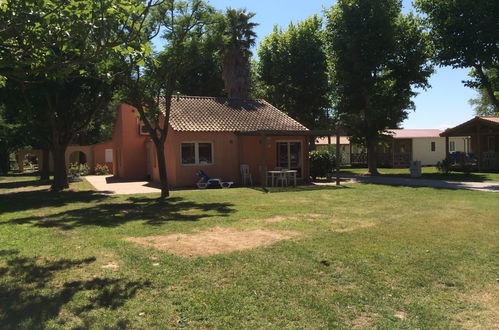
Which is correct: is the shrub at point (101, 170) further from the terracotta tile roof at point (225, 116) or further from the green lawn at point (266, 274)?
the green lawn at point (266, 274)

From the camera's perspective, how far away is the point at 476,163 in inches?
1103

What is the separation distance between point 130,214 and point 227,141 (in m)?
9.89

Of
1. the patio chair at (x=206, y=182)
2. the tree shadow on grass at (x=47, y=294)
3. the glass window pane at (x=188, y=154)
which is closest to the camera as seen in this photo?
the tree shadow on grass at (x=47, y=294)

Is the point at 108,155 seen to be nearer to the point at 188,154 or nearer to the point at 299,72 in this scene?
the point at 299,72

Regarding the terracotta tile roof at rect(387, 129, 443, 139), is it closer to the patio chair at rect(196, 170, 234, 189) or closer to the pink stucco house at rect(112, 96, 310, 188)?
the pink stucco house at rect(112, 96, 310, 188)

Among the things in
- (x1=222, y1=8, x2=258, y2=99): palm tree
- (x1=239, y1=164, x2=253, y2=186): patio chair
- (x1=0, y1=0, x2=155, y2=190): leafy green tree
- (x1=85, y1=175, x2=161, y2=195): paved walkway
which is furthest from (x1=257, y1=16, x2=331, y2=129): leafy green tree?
(x1=0, y1=0, x2=155, y2=190): leafy green tree

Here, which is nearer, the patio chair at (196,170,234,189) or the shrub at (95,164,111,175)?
the patio chair at (196,170,234,189)

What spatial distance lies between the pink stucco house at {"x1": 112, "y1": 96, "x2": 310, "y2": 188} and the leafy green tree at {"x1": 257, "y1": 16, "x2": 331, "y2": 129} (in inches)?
350

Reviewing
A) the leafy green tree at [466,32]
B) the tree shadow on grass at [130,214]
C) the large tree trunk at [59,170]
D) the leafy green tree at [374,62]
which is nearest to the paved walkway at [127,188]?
the large tree trunk at [59,170]

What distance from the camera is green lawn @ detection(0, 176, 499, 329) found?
404 cm

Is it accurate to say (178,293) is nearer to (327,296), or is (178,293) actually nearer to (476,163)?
(327,296)

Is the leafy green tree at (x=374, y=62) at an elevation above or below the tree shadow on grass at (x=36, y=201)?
above

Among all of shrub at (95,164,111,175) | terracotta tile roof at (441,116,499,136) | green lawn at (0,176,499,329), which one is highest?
terracotta tile roof at (441,116,499,136)

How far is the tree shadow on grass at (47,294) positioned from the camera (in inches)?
159
